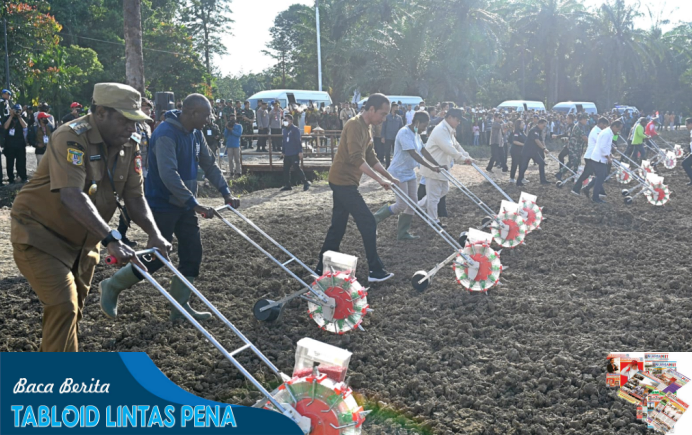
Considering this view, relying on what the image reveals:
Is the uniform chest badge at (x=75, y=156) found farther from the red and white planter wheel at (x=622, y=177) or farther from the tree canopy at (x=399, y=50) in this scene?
the tree canopy at (x=399, y=50)

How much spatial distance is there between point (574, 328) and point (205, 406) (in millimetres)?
4040

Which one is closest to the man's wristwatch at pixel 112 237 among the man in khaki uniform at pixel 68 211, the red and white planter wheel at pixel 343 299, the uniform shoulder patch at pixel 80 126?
the man in khaki uniform at pixel 68 211

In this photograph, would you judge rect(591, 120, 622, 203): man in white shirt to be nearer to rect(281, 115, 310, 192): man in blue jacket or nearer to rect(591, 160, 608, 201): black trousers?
rect(591, 160, 608, 201): black trousers

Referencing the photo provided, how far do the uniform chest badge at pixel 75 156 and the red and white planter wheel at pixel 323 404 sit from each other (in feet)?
5.79

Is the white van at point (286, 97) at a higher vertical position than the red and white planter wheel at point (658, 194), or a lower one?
higher

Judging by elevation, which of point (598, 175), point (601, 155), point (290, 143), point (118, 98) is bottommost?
point (598, 175)

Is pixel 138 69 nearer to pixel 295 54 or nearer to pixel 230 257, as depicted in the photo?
pixel 230 257

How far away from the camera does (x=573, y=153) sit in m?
17.1

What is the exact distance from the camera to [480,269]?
22.3 ft

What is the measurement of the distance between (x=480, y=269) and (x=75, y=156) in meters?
4.36

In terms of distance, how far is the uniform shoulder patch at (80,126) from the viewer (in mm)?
3801

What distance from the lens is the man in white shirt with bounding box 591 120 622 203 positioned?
1362 centimetres

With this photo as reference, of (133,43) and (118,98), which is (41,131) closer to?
(133,43)

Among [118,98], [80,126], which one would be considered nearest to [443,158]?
[118,98]
